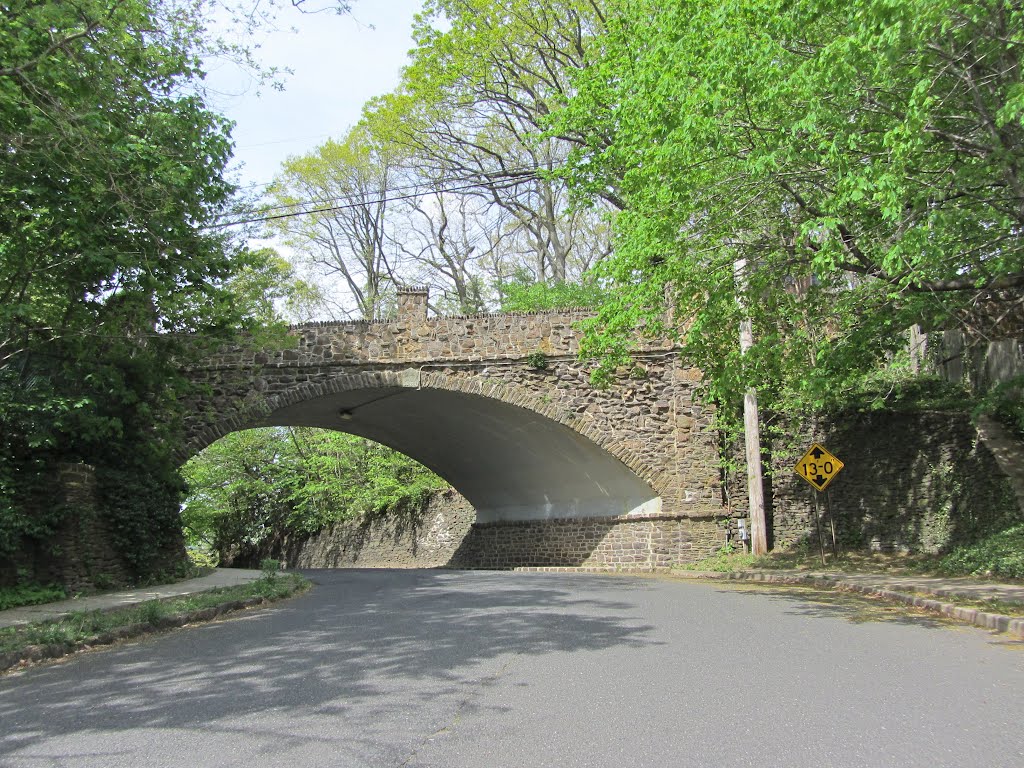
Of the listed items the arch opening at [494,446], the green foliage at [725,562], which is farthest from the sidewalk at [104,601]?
the green foliage at [725,562]

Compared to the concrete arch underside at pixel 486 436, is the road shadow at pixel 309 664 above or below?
below

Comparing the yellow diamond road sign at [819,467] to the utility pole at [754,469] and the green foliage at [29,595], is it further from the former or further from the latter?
the green foliage at [29,595]

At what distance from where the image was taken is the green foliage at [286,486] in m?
29.4

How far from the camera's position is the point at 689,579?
50.1 ft

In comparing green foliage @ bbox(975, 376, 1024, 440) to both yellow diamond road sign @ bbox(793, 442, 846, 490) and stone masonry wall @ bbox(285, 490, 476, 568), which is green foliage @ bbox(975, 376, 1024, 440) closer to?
yellow diamond road sign @ bbox(793, 442, 846, 490)

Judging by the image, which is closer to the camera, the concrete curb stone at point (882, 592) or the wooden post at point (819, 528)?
the concrete curb stone at point (882, 592)

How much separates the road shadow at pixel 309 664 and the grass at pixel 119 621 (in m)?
0.43

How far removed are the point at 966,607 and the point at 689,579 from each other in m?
6.25

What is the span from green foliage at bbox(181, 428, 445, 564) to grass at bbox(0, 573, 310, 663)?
1705cm

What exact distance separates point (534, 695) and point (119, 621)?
5.45 meters

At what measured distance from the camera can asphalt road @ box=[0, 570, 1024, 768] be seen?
4.15 meters

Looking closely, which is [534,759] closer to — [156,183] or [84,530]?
[156,183]

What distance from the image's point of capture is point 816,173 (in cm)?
977

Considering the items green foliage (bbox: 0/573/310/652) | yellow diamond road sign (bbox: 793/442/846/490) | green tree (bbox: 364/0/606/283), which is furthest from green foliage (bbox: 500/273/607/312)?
green foliage (bbox: 0/573/310/652)
